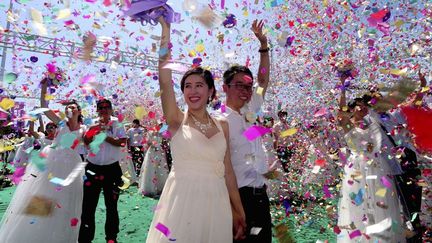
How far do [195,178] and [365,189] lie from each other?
2.36m

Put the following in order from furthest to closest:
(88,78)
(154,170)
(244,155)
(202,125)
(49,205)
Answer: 1. (154,170)
2. (49,205)
3. (88,78)
4. (244,155)
5. (202,125)

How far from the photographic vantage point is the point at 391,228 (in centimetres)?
359

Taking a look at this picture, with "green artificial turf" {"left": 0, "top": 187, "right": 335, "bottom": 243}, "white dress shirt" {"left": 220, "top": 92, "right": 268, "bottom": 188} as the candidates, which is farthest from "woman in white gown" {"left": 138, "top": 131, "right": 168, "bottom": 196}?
"white dress shirt" {"left": 220, "top": 92, "right": 268, "bottom": 188}

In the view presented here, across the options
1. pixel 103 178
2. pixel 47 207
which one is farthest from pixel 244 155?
pixel 47 207

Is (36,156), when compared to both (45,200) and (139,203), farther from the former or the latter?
(139,203)

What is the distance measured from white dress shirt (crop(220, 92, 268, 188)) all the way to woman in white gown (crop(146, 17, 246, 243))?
12.6 inches

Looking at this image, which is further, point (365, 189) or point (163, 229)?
point (365, 189)

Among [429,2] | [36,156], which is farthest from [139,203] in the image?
[429,2]

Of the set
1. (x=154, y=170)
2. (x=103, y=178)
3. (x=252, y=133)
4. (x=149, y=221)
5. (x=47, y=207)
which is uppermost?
(x=252, y=133)

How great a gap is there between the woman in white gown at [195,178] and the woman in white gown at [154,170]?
670cm

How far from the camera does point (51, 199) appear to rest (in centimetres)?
422

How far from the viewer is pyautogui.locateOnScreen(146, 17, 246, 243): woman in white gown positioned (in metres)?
2.19

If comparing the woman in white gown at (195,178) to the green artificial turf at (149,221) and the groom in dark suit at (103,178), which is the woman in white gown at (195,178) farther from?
the groom in dark suit at (103,178)

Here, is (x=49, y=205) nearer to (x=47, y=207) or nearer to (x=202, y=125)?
(x=47, y=207)
